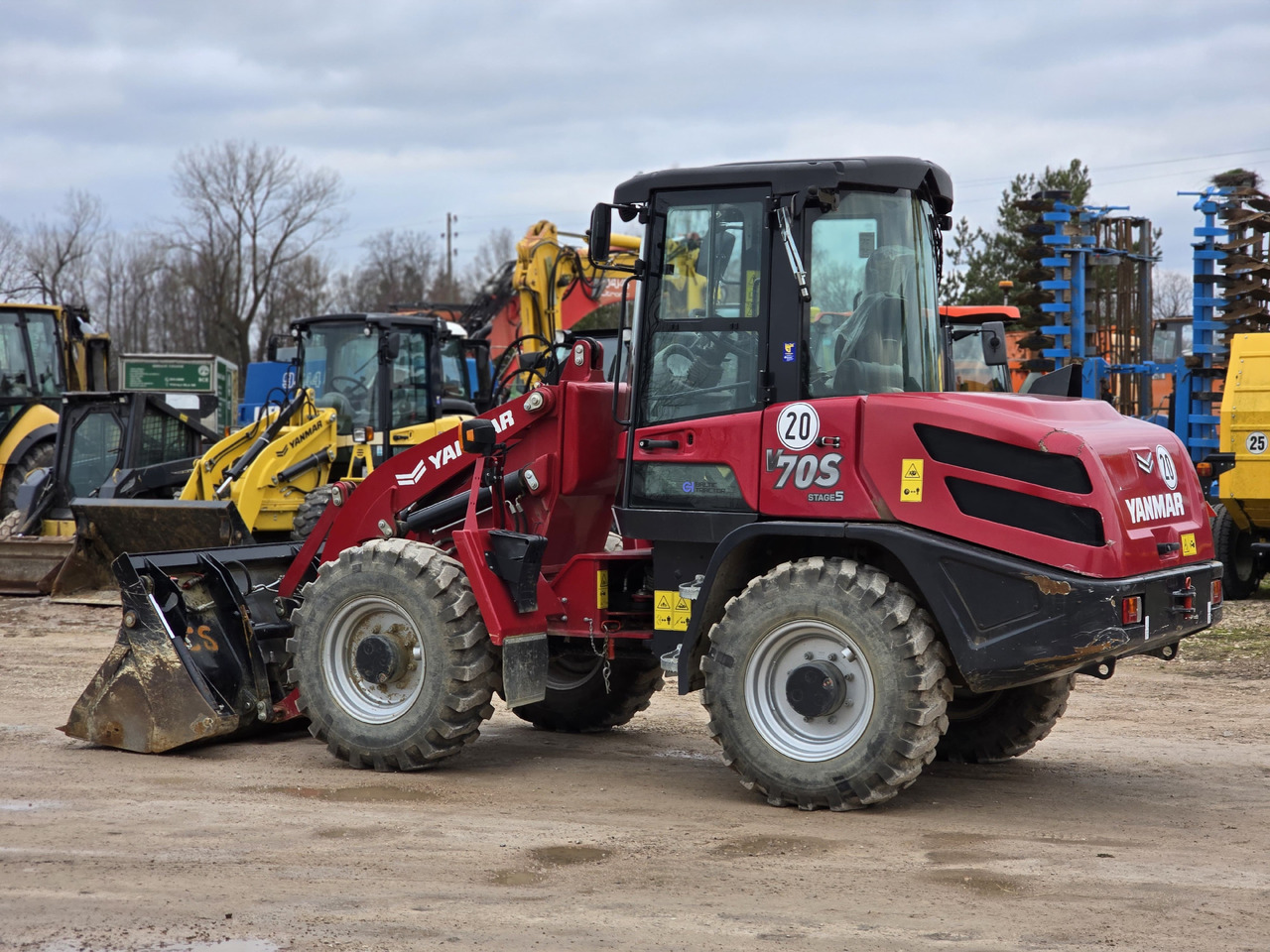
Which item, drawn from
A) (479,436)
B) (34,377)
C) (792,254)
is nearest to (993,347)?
(792,254)

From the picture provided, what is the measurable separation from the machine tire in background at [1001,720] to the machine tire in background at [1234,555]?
693cm

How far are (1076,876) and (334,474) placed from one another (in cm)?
1050

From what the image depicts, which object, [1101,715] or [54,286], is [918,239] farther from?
[54,286]

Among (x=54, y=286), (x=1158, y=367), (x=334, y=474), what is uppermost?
(x=54, y=286)

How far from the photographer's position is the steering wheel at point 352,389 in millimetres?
14547

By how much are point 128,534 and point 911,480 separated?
921 cm

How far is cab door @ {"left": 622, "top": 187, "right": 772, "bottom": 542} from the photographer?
19.9 ft

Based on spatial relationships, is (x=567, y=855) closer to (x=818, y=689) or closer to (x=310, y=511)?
(x=818, y=689)

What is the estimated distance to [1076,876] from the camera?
197 inches

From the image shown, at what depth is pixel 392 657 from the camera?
6.71 meters

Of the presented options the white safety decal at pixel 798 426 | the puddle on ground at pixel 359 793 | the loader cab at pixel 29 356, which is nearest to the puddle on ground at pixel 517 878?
the puddle on ground at pixel 359 793

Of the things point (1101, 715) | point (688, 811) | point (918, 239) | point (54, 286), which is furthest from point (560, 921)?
point (54, 286)

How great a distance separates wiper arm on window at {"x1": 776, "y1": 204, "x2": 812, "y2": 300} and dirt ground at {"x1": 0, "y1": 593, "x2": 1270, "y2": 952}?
225cm

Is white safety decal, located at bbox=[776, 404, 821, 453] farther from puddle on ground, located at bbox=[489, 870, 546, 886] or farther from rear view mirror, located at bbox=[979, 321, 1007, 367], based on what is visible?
puddle on ground, located at bbox=[489, 870, 546, 886]
